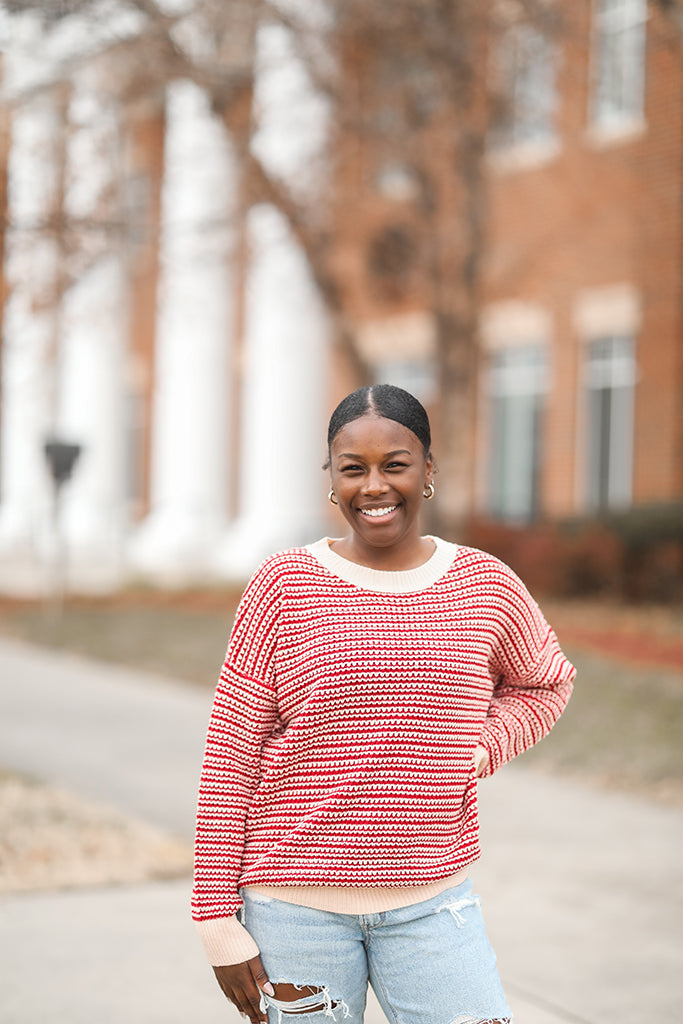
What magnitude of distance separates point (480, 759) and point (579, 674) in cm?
784

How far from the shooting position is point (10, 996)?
405cm

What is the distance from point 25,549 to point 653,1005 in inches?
690

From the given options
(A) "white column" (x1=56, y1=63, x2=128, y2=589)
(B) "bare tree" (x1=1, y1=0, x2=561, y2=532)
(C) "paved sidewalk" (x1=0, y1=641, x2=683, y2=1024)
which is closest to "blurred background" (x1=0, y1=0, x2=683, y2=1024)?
(B) "bare tree" (x1=1, y1=0, x2=561, y2=532)

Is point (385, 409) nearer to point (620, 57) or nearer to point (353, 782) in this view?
point (353, 782)

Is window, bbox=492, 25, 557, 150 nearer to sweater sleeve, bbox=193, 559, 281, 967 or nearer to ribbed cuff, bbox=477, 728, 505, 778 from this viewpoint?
ribbed cuff, bbox=477, 728, 505, 778

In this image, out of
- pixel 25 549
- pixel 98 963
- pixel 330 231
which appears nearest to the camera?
pixel 98 963

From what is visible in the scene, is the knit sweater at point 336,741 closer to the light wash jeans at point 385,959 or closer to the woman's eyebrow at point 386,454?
the light wash jeans at point 385,959

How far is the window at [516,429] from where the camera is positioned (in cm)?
1631

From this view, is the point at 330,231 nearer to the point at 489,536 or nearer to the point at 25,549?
the point at 489,536

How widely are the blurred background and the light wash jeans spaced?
4.73 meters

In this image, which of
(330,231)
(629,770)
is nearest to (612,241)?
(330,231)

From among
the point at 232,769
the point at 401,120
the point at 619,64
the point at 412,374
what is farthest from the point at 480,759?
A: the point at 412,374

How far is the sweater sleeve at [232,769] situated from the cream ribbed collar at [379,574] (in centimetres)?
10

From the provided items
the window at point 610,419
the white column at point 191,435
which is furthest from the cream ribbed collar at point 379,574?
the white column at point 191,435
